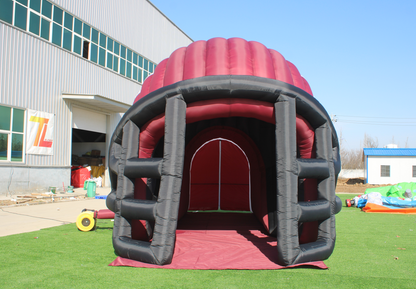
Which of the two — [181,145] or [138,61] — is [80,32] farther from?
[181,145]

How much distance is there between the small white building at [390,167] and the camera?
66.0ft

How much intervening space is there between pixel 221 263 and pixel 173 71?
1921mm

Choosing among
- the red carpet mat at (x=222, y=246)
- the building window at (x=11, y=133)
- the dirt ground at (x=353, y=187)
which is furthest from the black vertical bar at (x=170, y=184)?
the dirt ground at (x=353, y=187)

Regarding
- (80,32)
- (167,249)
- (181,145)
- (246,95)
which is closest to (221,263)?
(167,249)

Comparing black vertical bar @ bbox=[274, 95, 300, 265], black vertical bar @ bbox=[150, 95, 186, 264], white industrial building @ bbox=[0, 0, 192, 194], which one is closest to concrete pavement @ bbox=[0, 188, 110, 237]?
white industrial building @ bbox=[0, 0, 192, 194]

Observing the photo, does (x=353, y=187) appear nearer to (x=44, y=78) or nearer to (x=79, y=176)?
(x=79, y=176)

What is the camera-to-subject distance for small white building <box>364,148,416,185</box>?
20.1 m

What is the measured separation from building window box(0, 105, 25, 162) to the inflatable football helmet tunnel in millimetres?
6899

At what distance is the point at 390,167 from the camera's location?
20.2m

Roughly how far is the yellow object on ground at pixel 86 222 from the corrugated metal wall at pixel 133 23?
8.94 metres

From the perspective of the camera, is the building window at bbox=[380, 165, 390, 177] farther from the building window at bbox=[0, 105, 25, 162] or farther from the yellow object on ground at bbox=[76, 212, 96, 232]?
the yellow object on ground at bbox=[76, 212, 96, 232]

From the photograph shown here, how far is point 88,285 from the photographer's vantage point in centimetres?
235

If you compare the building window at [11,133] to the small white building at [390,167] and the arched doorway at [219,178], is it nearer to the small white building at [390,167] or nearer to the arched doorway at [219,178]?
the arched doorway at [219,178]

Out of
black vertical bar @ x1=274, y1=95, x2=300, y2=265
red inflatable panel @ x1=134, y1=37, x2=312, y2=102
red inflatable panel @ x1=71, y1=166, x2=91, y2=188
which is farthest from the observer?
red inflatable panel @ x1=71, y1=166, x2=91, y2=188
